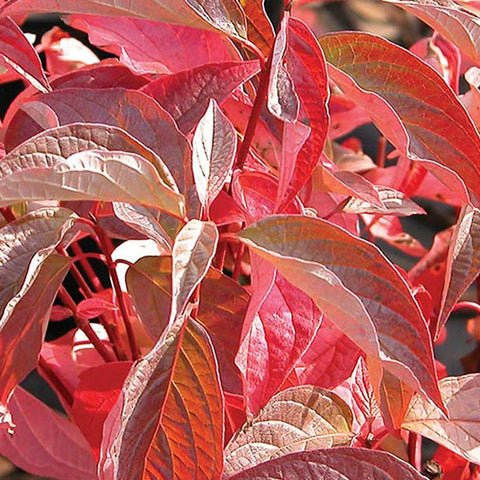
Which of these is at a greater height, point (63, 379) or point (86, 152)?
point (86, 152)

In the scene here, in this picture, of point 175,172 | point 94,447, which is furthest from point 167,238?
point 94,447

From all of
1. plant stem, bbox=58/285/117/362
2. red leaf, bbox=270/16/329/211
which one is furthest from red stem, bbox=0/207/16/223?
red leaf, bbox=270/16/329/211

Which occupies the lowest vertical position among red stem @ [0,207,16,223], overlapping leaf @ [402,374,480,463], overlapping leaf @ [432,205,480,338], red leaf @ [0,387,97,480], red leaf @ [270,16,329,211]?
red leaf @ [0,387,97,480]

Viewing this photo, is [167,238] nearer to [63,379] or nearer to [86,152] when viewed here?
[86,152]

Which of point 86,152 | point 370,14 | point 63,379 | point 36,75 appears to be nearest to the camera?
point 86,152

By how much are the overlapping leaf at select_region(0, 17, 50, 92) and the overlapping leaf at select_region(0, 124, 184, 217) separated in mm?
79

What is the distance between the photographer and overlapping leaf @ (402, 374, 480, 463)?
0.41 metres

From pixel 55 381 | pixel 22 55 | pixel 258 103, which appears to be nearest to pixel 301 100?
pixel 258 103

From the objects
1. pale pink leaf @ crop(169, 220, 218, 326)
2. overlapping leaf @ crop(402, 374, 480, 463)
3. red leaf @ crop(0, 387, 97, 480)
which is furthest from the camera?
red leaf @ crop(0, 387, 97, 480)

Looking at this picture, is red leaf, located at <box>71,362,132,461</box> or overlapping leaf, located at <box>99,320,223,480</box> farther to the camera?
red leaf, located at <box>71,362,132,461</box>

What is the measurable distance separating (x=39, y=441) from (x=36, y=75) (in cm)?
23

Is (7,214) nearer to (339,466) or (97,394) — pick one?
(97,394)

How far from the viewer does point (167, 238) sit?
14.6 inches

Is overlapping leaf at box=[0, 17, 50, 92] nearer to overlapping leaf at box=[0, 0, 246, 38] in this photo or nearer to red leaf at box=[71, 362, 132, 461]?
overlapping leaf at box=[0, 0, 246, 38]
